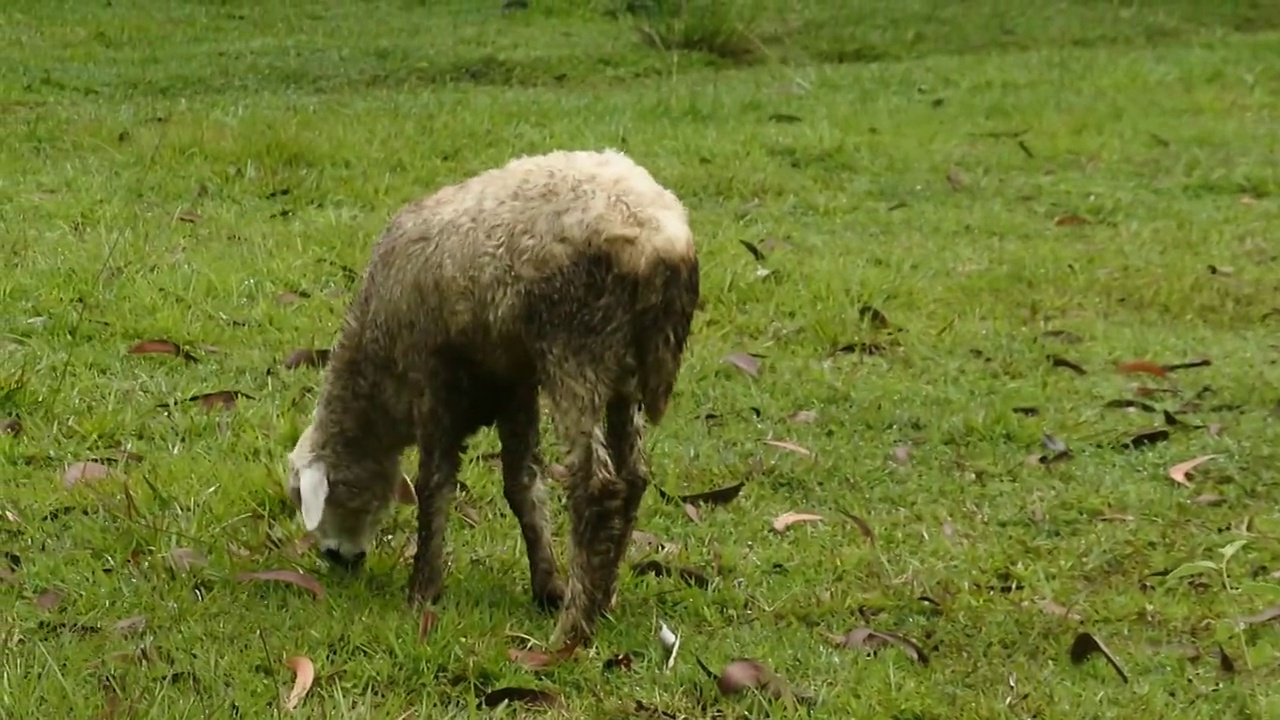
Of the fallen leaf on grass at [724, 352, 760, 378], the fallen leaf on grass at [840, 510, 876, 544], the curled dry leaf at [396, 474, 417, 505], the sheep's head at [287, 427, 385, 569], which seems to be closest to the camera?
the sheep's head at [287, 427, 385, 569]

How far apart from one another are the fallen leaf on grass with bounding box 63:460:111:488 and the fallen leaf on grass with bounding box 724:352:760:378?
2565 millimetres

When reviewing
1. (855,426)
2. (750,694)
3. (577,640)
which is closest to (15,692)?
(577,640)

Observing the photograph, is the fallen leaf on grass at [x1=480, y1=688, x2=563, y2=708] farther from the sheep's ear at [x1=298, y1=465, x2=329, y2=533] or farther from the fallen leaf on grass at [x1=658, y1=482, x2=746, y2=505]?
the fallen leaf on grass at [x1=658, y1=482, x2=746, y2=505]

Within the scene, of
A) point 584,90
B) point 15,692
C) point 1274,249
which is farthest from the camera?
point 584,90

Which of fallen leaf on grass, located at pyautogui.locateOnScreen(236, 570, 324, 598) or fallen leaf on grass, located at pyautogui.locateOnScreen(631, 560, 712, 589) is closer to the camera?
fallen leaf on grass, located at pyautogui.locateOnScreen(236, 570, 324, 598)

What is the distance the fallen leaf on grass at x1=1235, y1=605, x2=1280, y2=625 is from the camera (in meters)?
4.54

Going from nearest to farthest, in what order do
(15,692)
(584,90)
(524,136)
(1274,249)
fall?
(15,692), (1274,249), (524,136), (584,90)

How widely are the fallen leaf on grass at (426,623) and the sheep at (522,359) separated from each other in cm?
15

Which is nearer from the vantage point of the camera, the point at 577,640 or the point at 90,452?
the point at 577,640

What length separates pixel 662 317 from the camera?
4.13 metres

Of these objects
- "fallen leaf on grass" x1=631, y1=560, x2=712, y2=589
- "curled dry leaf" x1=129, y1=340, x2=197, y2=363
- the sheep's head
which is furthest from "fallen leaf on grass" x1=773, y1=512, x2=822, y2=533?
"curled dry leaf" x1=129, y1=340, x2=197, y2=363

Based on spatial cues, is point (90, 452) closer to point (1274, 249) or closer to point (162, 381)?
point (162, 381)

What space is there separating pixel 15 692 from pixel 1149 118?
974 centimetres

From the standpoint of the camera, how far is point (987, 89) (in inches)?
488
